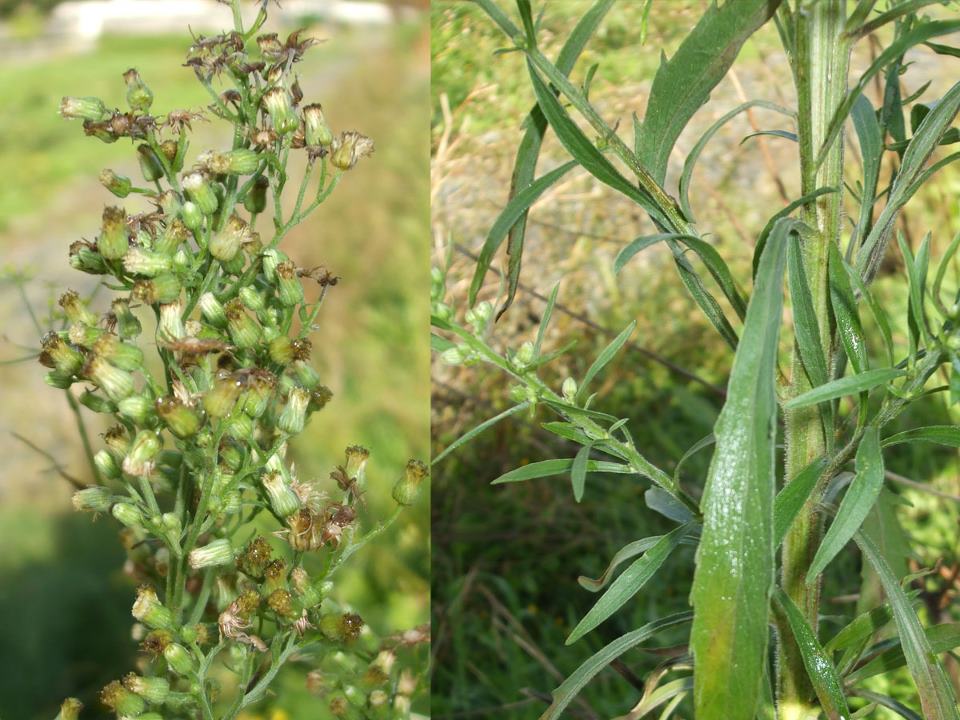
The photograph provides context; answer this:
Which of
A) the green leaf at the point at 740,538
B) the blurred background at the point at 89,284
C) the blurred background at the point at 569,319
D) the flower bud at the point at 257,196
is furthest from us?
the blurred background at the point at 569,319

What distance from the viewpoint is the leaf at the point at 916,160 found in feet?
1.76

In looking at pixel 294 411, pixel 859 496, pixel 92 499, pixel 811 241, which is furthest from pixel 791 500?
pixel 92 499

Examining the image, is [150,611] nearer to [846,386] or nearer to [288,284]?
[288,284]

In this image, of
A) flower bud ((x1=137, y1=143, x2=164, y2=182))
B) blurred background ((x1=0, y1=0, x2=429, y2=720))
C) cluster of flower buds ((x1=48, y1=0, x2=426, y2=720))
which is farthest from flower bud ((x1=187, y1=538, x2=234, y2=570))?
blurred background ((x1=0, y1=0, x2=429, y2=720))

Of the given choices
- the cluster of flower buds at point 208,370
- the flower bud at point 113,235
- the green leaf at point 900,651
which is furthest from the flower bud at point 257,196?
the green leaf at point 900,651

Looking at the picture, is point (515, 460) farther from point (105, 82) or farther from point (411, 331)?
point (105, 82)

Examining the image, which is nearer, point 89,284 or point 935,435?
point 935,435

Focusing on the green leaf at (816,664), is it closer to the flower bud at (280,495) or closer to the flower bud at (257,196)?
the flower bud at (280,495)

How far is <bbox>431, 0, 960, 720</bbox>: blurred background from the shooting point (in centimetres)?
126

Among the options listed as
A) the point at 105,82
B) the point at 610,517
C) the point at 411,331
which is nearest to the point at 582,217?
the point at 411,331

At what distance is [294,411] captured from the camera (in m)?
0.58

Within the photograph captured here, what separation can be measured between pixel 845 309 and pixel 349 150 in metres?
0.28

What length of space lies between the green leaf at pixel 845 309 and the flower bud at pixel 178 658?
0.37m

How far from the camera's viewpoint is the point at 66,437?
3.70ft
